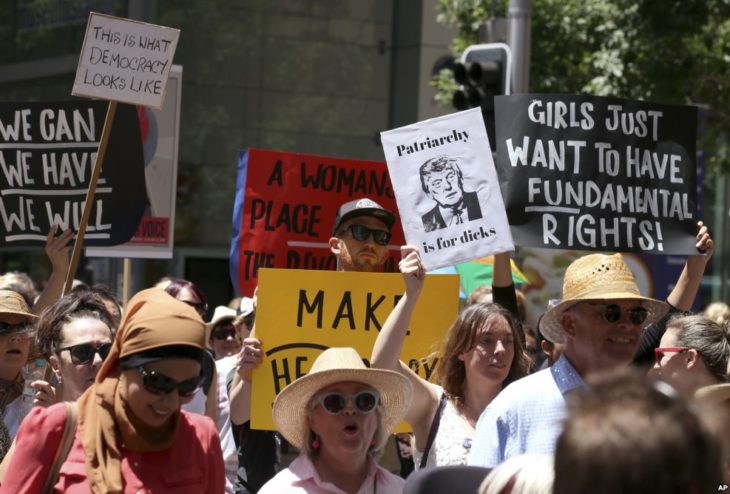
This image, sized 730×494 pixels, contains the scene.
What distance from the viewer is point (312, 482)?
13.1 feet

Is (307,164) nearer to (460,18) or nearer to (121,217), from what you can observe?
(121,217)

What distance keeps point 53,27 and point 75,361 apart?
515 inches

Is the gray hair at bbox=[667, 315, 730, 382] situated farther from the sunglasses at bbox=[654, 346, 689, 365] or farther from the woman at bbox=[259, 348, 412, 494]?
the woman at bbox=[259, 348, 412, 494]

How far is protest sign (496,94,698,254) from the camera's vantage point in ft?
18.9

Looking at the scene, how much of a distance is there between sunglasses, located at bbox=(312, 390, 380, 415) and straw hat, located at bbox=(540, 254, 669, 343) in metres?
0.69

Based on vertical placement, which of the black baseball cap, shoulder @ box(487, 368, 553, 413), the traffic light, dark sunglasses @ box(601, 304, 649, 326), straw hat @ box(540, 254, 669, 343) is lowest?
shoulder @ box(487, 368, 553, 413)

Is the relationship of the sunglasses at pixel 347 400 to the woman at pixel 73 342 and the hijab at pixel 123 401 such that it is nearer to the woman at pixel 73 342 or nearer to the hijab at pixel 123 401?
the hijab at pixel 123 401

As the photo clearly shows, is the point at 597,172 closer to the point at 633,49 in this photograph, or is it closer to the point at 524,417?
the point at 524,417

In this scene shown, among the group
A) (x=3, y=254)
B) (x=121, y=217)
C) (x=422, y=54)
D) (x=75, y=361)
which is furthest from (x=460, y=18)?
(x=75, y=361)

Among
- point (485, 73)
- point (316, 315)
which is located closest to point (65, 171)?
point (316, 315)

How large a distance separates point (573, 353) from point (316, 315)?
1447mm

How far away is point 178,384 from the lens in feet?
11.7

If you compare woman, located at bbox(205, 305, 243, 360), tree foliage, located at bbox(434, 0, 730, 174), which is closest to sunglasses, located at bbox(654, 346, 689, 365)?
woman, located at bbox(205, 305, 243, 360)

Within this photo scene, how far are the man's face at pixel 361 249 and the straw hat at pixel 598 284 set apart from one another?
1.24 m
